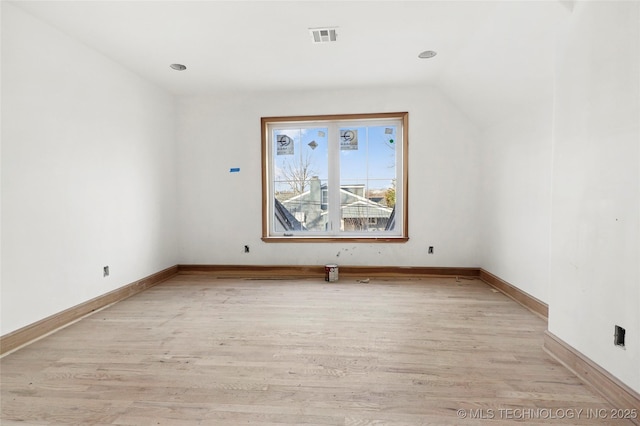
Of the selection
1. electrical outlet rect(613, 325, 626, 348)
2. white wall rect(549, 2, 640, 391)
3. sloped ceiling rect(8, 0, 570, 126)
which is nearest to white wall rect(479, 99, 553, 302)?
sloped ceiling rect(8, 0, 570, 126)

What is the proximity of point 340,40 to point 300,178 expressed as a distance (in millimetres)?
1970

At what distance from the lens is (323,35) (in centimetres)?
261

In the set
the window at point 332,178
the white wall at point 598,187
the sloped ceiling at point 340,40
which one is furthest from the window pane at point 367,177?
the white wall at point 598,187

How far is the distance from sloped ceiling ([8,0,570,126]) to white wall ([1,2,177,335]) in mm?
268

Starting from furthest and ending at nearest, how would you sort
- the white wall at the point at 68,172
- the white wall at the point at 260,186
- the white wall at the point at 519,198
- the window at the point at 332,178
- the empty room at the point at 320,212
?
the window at the point at 332,178 → the white wall at the point at 260,186 → the white wall at the point at 519,198 → the white wall at the point at 68,172 → the empty room at the point at 320,212

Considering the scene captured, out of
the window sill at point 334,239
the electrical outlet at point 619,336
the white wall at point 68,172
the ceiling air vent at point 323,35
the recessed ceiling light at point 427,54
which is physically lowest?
the electrical outlet at point 619,336

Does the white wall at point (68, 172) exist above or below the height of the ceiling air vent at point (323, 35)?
below

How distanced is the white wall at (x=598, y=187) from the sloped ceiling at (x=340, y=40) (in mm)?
425

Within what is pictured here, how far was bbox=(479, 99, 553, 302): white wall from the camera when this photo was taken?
2.67m

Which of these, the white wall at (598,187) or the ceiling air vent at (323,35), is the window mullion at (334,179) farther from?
the white wall at (598,187)

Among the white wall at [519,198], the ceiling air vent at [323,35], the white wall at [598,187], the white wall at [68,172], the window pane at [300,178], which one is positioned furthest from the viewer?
the window pane at [300,178]

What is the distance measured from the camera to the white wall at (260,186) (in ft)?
12.8

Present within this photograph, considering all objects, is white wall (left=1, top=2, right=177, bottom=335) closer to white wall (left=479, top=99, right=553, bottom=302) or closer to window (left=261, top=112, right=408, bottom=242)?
window (left=261, top=112, right=408, bottom=242)

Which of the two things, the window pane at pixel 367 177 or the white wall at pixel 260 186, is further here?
the window pane at pixel 367 177
